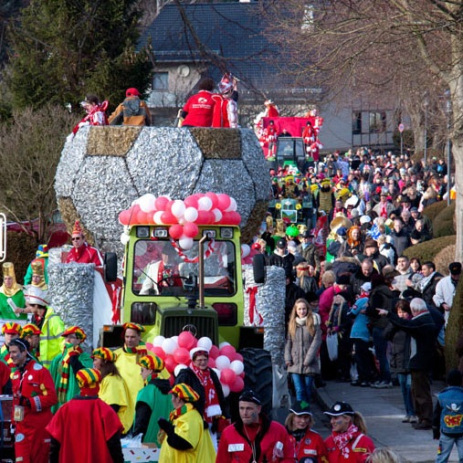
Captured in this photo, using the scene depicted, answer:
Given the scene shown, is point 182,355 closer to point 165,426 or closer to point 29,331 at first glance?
point 29,331

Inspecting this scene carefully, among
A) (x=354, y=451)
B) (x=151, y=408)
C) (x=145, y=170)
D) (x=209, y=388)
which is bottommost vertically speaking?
(x=354, y=451)

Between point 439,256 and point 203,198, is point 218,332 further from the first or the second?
point 439,256

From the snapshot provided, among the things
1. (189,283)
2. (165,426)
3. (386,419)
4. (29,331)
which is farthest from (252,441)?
(386,419)

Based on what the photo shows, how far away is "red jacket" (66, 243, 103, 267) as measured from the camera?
17.0 meters

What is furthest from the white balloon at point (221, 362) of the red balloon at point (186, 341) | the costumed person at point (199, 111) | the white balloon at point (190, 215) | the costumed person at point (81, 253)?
the costumed person at point (199, 111)

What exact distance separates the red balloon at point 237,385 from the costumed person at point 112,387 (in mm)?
1468

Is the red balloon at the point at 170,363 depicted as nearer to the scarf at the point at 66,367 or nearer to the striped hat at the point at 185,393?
the scarf at the point at 66,367

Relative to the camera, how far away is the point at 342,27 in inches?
675

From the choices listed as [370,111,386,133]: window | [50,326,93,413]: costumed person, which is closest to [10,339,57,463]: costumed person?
[50,326,93,413]: costumed person

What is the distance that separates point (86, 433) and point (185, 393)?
0.85 meters

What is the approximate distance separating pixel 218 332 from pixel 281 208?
18.4 meters

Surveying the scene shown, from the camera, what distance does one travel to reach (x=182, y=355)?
1122 centimetres

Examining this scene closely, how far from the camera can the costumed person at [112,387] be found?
10.1 m

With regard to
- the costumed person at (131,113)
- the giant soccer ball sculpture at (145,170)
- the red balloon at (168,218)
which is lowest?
the red balloon at (168,218)
